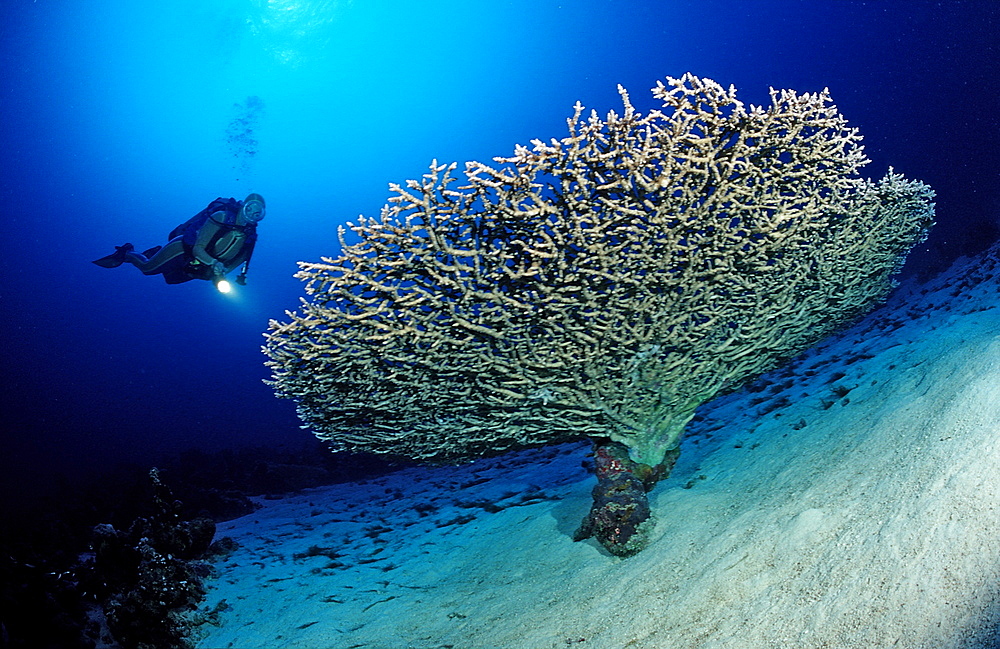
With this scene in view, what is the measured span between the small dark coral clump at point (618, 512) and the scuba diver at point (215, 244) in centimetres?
881

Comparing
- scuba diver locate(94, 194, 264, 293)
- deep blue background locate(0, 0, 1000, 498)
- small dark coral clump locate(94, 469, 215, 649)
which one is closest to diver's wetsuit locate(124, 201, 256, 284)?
scuba diver locate(94, 194, 264, 293)

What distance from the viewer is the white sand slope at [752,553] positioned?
2033 mm

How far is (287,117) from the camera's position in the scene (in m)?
72.0

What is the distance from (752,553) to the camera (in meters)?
2.74

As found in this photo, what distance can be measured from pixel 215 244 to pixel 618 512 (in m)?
10.3

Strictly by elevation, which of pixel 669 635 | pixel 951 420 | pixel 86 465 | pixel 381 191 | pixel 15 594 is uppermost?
pixel 381 191

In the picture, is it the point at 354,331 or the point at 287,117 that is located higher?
the point at 287,117

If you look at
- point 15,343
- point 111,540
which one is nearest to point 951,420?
point 111,540

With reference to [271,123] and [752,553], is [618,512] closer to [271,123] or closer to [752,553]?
[752,553]

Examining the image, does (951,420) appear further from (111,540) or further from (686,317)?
(111,540)

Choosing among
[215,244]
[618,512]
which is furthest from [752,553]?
[215,244]

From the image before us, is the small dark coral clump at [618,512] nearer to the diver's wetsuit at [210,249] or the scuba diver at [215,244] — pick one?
the scuba diver at [215,244]

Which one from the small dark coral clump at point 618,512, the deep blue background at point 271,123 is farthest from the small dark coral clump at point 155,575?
the deep blue background at point 271,123

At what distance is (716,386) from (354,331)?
371 cm
